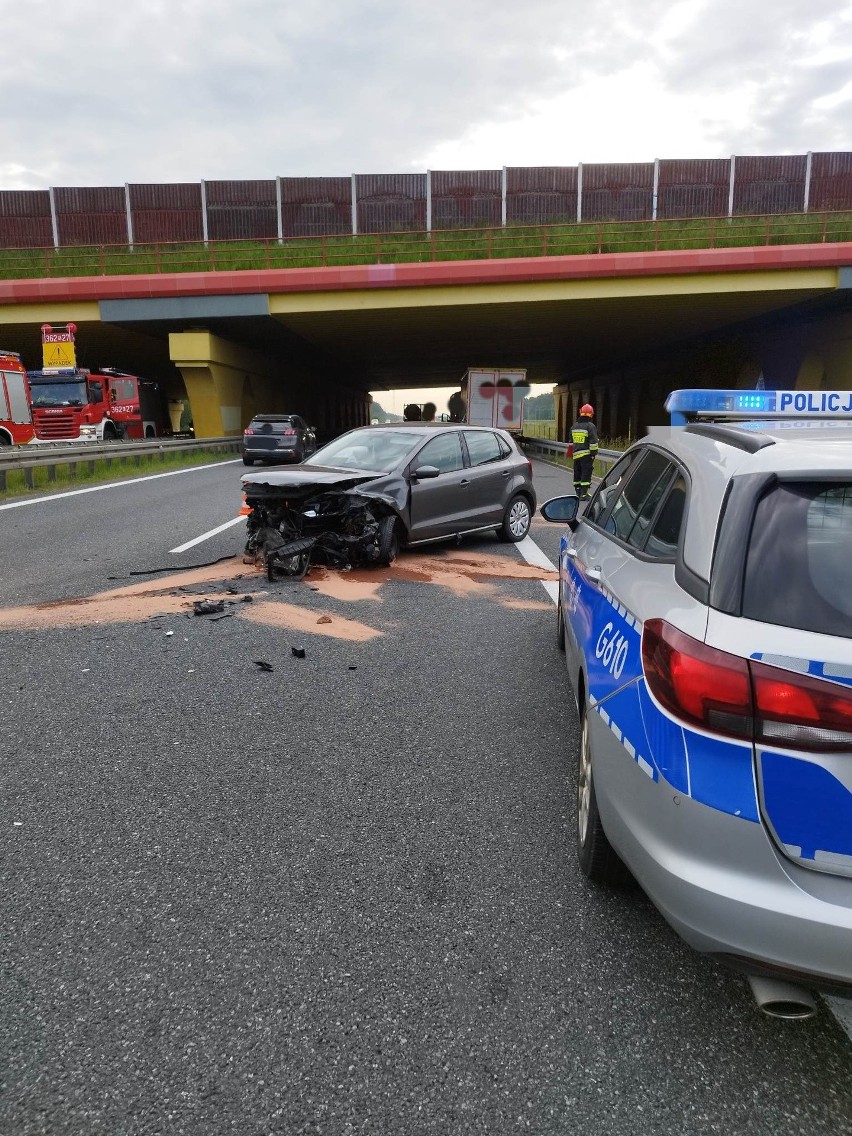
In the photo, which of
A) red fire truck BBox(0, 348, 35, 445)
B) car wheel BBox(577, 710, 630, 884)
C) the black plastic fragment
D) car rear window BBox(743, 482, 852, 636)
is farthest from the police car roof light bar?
red fire truck BBox(0, 348, 35, 445)

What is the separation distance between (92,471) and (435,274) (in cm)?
1383

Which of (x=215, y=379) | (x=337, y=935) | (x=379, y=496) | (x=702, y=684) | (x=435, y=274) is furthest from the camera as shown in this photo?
(x=215, y=379)

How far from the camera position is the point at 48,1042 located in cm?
207

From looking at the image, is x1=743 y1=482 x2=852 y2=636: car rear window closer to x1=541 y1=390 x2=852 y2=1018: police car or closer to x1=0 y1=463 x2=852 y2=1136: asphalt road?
x1=541 y1=390 x2=852 y2=1018: police car

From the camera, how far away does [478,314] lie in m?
28.8

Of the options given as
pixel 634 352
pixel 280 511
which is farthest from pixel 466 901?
pixel 634 352

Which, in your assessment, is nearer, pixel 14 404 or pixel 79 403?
pixel 14 404

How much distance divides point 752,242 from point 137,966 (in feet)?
94.7

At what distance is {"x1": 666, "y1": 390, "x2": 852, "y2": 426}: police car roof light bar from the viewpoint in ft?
11.5

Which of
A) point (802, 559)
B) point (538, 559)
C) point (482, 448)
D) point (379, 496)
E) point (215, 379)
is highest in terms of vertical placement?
point (215, 379)

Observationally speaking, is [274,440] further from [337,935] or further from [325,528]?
[337,935]

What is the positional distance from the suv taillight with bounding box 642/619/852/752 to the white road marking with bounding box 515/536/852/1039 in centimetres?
27

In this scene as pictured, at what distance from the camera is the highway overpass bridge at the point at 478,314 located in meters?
25.5

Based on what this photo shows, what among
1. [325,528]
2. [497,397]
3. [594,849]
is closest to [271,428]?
[497,397]
